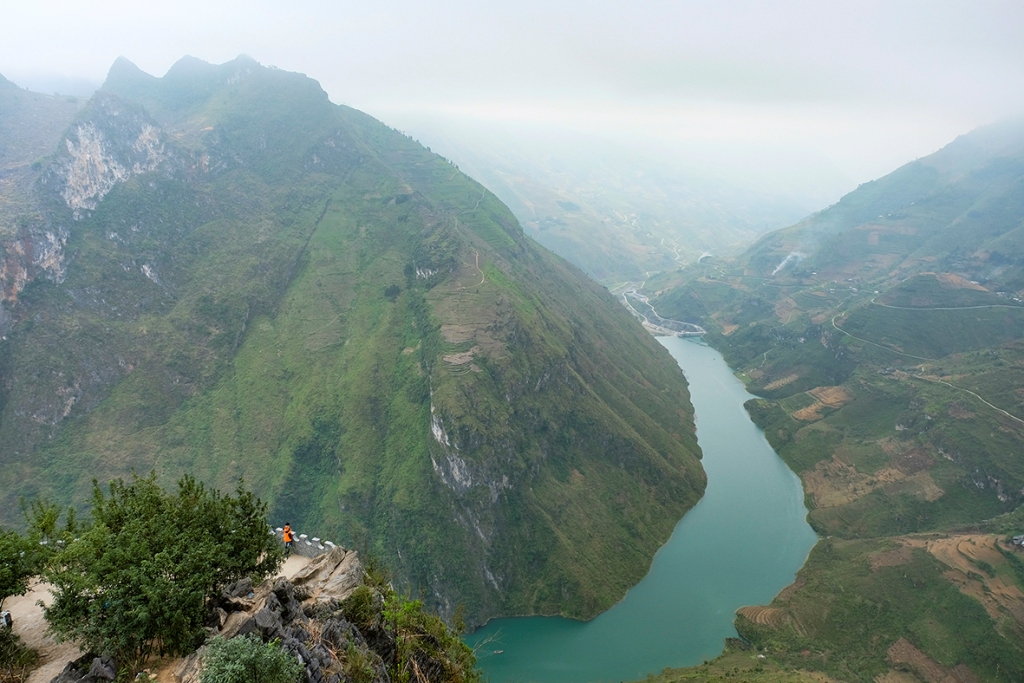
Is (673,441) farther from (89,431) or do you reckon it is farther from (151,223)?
(151,223)

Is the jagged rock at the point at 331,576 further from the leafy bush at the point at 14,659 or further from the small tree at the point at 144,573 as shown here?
the leafy bush at the point at 14,659

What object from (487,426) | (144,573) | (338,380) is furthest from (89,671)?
(338,380)

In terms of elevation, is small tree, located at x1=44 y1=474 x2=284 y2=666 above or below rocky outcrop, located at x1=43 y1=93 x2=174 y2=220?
below

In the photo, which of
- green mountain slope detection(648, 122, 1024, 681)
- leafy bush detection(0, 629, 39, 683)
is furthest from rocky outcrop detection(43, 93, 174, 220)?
green mountain slope detection(648, 122, 1024, 681)

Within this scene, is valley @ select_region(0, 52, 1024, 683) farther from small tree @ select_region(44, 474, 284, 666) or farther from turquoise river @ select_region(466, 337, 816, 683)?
Answer: small tree @ select_region(44, 474, 284, 666)

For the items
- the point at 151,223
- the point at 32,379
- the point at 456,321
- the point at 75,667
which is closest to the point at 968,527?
the point at 456,321

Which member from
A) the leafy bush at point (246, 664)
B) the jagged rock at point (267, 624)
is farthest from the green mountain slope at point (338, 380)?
the leafy bush at point (246, 664)
